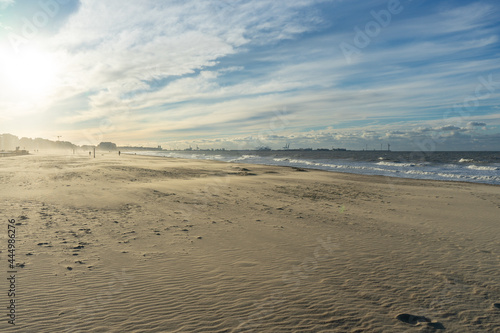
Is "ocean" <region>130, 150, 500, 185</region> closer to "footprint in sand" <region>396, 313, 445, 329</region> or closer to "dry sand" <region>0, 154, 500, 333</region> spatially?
"dry sand" <region>0, 154, 500, 333</region>

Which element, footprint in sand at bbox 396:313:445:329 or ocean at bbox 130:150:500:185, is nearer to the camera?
footprint in sand at bbox 396:313:445:329

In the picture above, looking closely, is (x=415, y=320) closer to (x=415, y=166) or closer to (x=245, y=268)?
(x=245, y=268)

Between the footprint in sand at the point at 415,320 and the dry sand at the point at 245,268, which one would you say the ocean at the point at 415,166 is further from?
the footprint in sand at the point at 415,320

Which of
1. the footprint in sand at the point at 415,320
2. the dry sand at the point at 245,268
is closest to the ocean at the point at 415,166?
the dry sand at the point at 245,268

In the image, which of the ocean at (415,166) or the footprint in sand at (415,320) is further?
the ocean at (415,166)

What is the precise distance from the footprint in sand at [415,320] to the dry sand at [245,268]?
28 millimetres

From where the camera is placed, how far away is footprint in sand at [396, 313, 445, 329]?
541 cm

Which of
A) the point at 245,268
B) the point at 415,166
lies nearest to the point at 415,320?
the point at 245,268

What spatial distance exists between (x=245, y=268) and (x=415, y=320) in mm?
4325

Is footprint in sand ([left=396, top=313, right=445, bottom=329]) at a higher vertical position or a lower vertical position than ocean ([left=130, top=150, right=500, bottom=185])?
lower

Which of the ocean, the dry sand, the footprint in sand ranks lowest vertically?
the footprint in sand

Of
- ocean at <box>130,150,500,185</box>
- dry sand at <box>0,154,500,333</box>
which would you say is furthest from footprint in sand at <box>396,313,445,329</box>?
ocean at <box>130,150,500,185</box>

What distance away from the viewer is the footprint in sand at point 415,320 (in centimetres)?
541

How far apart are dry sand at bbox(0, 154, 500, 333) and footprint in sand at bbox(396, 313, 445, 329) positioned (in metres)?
0.03
